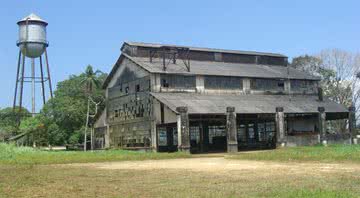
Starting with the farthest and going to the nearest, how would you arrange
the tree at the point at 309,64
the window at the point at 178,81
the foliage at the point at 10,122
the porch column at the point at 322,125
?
the tree at the point at 309,64, the foliage at the point at 10,122, the porch column at the point at 322,125, the window at the point at 178,81

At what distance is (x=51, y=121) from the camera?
62844 millimetres

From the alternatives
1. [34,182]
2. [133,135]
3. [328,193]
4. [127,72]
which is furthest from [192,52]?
[328,193]

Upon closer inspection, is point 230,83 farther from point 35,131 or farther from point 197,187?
point 197,187

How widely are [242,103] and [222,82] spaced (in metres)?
4.49

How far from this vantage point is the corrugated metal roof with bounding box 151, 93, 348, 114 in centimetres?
4222

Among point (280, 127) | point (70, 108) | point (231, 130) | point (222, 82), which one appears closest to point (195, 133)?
point (222, 82)

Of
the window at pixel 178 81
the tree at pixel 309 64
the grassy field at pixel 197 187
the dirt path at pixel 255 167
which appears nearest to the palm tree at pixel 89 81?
the window at pixel 178 81

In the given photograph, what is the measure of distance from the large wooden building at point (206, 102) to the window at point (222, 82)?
102 mm

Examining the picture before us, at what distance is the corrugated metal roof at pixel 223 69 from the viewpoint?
156 ft

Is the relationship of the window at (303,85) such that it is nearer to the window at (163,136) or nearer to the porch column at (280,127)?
the porch column at (280,127)

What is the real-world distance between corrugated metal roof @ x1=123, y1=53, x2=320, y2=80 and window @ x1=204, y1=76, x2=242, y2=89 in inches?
16.7

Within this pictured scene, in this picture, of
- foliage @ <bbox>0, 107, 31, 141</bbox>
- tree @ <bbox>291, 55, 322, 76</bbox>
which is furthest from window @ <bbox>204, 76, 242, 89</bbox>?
foliage @ <bbox>0, 107, 31, 141</bbox>

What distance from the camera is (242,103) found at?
4622 centimetres

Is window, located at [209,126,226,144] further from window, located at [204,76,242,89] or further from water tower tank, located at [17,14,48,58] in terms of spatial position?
water tower tank, located at [17,14,48,58]
